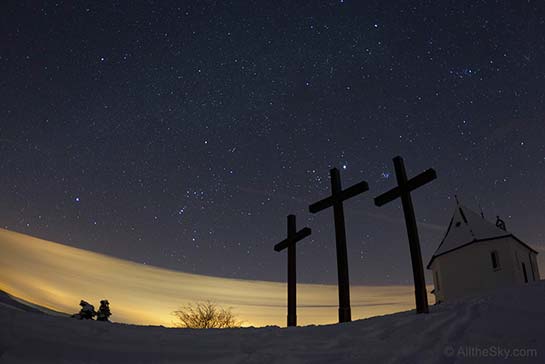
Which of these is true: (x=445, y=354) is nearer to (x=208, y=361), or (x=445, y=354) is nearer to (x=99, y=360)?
(x=208, y=361)

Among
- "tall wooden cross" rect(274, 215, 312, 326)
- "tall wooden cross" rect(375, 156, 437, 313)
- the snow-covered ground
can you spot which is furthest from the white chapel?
the snow-covered ground

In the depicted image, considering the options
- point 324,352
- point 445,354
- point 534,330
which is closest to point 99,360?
point 324,352

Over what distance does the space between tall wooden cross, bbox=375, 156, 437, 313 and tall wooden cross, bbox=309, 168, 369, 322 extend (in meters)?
0.92

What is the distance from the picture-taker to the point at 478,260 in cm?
2427

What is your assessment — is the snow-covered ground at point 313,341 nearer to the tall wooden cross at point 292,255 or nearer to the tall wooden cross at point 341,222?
the tall wooden cross at point 341,222

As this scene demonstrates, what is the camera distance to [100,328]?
18.6 feet

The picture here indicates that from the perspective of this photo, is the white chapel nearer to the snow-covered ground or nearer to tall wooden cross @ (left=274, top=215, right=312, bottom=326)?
tall wooden cross @ (left=274, top=215, right=312, bottom=326)

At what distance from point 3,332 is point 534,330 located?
6295mm

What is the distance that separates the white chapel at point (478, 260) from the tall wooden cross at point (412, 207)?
17053mm

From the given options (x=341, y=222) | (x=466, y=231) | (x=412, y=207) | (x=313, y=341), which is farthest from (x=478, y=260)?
(x=313, y=341)

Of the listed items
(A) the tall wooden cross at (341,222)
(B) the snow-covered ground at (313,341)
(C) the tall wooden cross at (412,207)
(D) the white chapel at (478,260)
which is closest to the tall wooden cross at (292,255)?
(A) the tall wooden cross at (341,222)

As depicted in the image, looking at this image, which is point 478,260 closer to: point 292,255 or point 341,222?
point 292,255

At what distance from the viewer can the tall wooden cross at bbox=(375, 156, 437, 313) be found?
24.2ft

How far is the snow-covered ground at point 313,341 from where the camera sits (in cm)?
428
